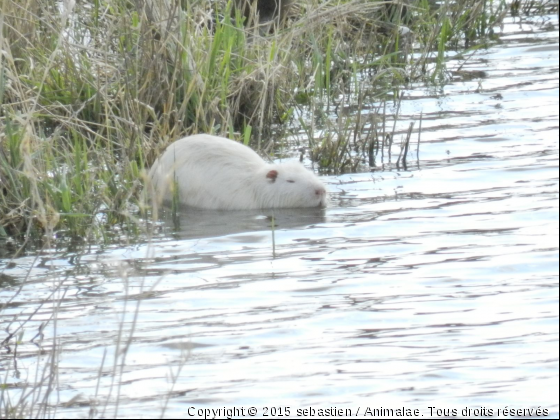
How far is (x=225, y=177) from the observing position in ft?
20.5

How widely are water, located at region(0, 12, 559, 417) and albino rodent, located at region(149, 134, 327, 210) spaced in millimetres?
159

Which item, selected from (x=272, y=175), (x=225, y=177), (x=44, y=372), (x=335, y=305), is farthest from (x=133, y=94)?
(x=44, y=372)

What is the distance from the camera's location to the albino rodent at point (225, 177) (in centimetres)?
619

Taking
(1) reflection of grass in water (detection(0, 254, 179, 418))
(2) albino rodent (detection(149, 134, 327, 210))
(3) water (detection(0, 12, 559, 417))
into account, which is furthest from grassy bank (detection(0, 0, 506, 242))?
(1) reflection of grass in water (detection(0, 254, 179, 418))

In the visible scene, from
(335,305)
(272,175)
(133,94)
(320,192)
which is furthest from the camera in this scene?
(133,94)

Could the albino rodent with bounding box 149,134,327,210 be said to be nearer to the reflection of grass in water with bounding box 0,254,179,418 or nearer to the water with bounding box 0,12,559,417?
the water with bounding box 0,12,559,417

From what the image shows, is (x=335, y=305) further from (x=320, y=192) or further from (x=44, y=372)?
(x=320, y=192)

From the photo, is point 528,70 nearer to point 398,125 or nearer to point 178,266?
point 398,125

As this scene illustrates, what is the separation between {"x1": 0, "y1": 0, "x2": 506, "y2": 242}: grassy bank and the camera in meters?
5.63

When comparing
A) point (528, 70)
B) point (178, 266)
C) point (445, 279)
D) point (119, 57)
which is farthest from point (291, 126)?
point (445, 279)

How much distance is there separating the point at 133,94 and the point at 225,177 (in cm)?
98

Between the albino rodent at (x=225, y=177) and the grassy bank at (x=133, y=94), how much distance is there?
228mm

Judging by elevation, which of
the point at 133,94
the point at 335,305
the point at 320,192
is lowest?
the point at 335,305

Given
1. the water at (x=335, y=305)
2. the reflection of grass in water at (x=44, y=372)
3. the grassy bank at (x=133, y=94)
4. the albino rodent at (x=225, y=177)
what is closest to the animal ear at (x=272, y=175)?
the albino rodent at (x=225, y=177)
